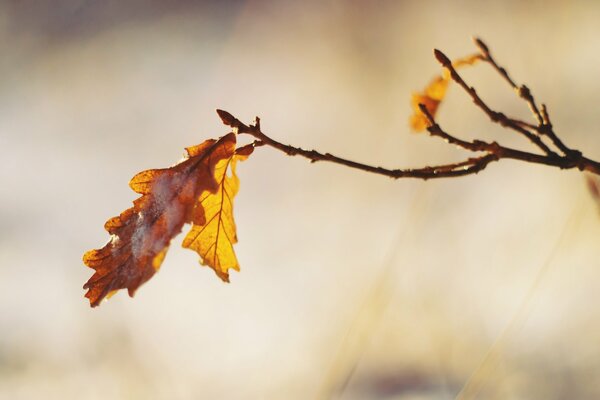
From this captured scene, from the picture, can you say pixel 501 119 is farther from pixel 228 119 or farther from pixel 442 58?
pixel 228 119

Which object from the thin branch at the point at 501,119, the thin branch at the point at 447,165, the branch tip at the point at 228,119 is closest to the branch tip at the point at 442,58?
the thin branch at the point at 501,119

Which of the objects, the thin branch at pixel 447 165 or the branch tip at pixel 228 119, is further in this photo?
the branch tip at pixel 228 119

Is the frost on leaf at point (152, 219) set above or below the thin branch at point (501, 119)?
below

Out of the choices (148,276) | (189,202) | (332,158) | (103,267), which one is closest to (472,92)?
(332,158)

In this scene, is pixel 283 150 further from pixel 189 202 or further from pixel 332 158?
pixel 189 202

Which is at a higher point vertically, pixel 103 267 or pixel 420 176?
pixel 420 176

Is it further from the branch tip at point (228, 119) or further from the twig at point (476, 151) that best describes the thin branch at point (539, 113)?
the branch tip at point (228, 119)
